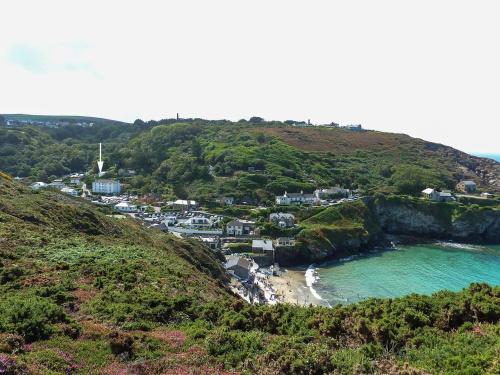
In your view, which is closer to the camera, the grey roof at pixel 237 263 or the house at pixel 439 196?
the grey roof at pixel 237 263

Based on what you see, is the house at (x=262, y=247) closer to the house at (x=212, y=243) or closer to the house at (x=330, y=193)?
the house at (x=212, y=243)

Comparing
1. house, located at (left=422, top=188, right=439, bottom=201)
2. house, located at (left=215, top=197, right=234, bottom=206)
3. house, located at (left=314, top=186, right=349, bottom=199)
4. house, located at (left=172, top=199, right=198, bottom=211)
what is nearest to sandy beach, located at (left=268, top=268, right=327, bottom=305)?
house, located at (left=215, top=197, right=234, bottom=206)

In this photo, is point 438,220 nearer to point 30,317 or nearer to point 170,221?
point 170,221

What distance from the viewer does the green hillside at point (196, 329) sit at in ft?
32.9

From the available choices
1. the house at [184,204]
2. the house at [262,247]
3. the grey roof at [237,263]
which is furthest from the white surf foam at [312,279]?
the house at [184,204]

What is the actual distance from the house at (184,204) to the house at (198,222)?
353 inches

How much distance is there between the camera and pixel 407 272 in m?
53.9

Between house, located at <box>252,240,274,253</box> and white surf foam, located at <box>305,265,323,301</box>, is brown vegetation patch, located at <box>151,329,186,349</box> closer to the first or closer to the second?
white surf foam, located at <box>305,265,323,301</box>

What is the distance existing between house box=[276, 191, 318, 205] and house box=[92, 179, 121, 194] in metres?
37.9

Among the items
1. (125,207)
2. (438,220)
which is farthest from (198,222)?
(438,220)

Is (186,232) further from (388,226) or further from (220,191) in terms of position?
(388,226)

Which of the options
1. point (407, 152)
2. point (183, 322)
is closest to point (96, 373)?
point (183, 322)

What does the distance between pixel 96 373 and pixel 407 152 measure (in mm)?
124188

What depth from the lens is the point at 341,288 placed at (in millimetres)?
47531
